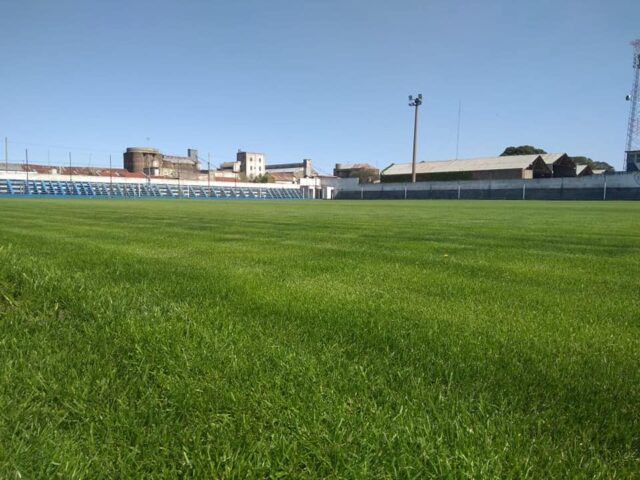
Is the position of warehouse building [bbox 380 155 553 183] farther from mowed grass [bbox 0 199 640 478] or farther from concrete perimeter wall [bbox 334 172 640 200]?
mowed grass [bbox 0 199 640 478]

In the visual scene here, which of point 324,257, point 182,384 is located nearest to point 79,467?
point 182,384

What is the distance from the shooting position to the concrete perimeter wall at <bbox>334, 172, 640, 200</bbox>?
44875mm

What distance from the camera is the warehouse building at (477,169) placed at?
2512 inches

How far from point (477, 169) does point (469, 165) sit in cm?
292

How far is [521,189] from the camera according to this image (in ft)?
171

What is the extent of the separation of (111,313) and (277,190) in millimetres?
83372

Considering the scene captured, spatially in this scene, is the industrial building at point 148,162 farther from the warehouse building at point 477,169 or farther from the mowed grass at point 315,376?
the mowed grass at point 315,376

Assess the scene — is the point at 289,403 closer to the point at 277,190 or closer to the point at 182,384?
the point at 182,384

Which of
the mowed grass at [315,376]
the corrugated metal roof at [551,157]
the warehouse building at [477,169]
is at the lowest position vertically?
the mowed grass at [315,376]

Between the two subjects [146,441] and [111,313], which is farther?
[111,313]

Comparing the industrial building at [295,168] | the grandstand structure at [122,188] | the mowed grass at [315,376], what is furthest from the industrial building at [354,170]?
the mowed grass at [315,376]

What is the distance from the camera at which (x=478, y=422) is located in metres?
1.67

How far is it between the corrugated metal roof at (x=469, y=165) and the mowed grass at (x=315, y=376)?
66980 mm

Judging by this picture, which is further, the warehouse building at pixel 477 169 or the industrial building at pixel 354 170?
the industrial building at pixel 354 170
